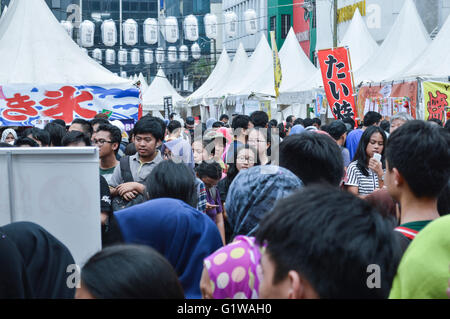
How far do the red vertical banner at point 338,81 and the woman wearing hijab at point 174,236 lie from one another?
9543mm

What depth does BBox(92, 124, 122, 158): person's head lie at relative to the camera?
17.4 feet

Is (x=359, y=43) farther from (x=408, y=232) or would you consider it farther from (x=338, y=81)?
(x=408, y=232)

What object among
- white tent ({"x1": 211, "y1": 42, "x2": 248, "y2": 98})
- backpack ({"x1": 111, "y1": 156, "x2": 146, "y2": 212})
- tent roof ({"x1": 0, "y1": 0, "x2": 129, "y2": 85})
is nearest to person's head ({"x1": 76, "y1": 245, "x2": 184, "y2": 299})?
backpack ({"x1": 111, "y1": 156, "x2": 146, "y2": 212})

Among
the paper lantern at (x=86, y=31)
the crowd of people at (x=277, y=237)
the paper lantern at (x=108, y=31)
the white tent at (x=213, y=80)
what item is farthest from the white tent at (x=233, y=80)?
the crowd of people at (x=277, y=237)

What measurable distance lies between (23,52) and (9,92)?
948 millimetres

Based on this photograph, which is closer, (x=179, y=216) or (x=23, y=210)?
(x=179, y=216)

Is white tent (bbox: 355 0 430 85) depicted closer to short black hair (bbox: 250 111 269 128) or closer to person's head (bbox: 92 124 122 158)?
short black hair (bbox: 250 111 269 128)

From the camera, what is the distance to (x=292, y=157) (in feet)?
10.3

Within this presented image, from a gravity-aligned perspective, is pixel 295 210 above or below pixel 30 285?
above

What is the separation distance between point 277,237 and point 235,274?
2.16 ft

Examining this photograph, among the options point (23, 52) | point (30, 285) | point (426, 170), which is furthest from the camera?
point (23, 52)

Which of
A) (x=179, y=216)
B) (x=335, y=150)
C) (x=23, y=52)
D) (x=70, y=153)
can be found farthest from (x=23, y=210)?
(x=23, y=52)

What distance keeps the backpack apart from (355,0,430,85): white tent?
38.1 feet

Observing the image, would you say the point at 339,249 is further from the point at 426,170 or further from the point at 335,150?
the point at 335,150
